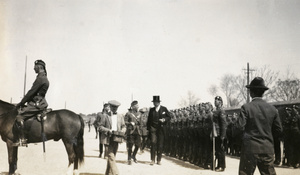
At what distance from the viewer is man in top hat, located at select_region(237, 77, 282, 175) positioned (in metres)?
5.53

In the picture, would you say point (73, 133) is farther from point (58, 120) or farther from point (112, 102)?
point (112, 102)

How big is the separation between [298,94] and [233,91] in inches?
622

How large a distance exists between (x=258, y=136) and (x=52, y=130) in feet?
18.6

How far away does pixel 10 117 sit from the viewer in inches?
352

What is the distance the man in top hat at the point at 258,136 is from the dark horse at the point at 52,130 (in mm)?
4881

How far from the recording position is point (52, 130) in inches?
358

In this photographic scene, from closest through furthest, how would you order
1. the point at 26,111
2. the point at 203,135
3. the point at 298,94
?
the point at 26,111, the point at 203,135, the point at 298,94

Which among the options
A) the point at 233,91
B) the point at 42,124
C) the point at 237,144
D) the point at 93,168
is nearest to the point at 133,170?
the point at 93,168

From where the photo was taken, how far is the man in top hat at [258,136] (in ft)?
18.1

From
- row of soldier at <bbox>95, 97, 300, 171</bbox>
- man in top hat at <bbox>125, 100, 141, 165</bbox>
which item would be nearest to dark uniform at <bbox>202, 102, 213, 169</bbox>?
row of soldier at <bbox>95, 97, 300, 171</bbox>

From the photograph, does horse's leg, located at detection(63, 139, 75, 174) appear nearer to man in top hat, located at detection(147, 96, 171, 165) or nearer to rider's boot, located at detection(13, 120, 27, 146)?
rider's boot, located at detection(13, 120, 27, 146)

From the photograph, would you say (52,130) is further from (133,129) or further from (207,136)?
(133,129)

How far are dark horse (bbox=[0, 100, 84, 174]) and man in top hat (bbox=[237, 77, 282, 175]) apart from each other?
488 cm

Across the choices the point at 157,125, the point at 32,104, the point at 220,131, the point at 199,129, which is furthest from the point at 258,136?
the point at 157,125
